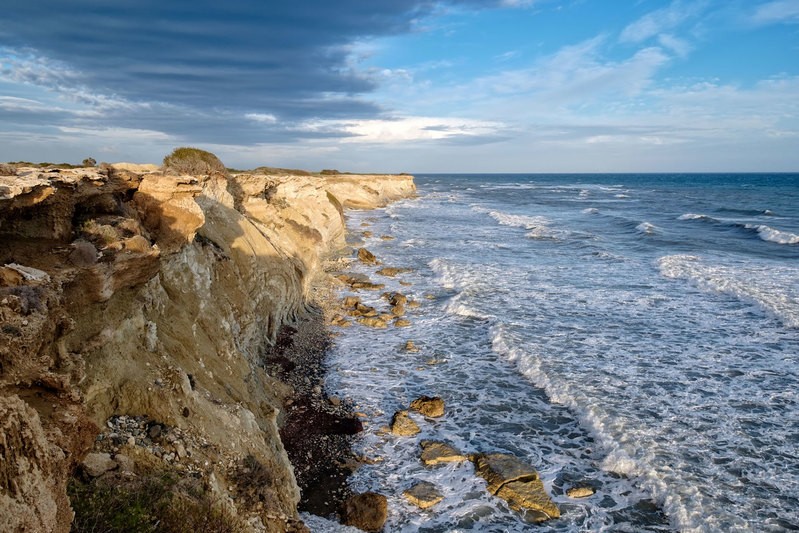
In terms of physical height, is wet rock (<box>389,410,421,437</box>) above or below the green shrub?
below

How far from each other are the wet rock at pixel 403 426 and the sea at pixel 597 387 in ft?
0.73

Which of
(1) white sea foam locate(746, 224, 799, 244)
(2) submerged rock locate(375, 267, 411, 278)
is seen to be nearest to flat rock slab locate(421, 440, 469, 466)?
(2) submerged rock locate(375, 267, 411, 278)

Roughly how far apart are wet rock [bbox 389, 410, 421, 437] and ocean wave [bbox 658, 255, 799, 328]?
16.5 meters

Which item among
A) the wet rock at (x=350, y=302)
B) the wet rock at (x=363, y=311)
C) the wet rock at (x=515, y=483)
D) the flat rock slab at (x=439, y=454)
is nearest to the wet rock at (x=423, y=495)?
the flat rock slab at (x=439, y=454)

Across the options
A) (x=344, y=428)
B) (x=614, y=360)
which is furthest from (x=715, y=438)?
(x=344, y=428)

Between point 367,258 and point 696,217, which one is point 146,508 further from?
point 696,217

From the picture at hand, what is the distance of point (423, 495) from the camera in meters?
9.94

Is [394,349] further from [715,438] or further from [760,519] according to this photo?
[760,519]

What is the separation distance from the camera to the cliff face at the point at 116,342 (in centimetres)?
449

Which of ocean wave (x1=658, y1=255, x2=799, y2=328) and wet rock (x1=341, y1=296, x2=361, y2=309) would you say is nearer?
ocean wave (x1=658, y1=255, x2=799, y2=328)

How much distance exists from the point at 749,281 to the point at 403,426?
908 inches

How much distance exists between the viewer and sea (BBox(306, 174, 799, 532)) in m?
9.80

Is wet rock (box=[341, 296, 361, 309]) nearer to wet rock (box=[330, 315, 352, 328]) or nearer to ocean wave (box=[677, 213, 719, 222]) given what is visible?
wet rock (box=[330, 315, 352, 328])

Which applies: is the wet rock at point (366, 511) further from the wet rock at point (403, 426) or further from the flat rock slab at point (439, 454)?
the wet rock at point (403, 426)
